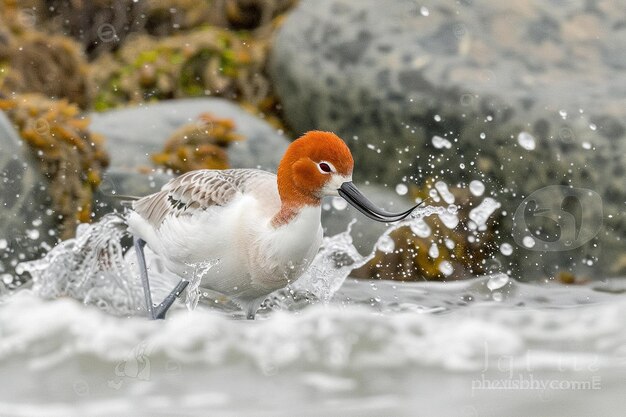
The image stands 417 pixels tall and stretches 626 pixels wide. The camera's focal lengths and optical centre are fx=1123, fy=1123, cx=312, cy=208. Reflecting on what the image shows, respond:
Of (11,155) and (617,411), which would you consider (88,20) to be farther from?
(617,411)

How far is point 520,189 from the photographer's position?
802cm

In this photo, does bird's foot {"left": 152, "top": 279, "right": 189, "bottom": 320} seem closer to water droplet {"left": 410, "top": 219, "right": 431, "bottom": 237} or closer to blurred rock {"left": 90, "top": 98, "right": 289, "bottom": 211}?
blurred rock {"left": 90, "top": 98, "right": 289, "bottom": 211}

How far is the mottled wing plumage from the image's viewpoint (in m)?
5.92

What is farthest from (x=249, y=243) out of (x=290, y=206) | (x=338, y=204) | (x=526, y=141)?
(x=526, y=141)

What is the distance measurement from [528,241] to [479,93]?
1.16 metres

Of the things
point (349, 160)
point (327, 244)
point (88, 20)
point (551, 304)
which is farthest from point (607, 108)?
point (88, 20)

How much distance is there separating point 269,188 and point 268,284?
0.51 m

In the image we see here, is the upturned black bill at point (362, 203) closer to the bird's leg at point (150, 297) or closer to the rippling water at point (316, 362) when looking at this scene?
the rippling water at point (316, 362)

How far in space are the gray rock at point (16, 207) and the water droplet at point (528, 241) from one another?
3.33 metres

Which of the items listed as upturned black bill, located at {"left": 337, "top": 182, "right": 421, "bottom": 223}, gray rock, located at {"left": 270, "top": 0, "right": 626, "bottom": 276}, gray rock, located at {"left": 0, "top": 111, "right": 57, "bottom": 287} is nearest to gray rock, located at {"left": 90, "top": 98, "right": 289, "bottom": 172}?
gray rock, located at {"left": 270, "top": 0, "right": 626, "bottom": 276}

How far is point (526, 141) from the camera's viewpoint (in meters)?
7.98

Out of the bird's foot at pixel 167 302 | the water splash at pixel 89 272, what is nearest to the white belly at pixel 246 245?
the bird's foot at pixel 167 302

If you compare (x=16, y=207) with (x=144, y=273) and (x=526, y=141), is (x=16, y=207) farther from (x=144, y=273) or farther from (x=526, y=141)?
(x=526, y=141)

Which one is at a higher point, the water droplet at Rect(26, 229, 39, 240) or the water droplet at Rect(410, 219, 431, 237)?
the water droplet at Rect(26, 229, 39, 240)
